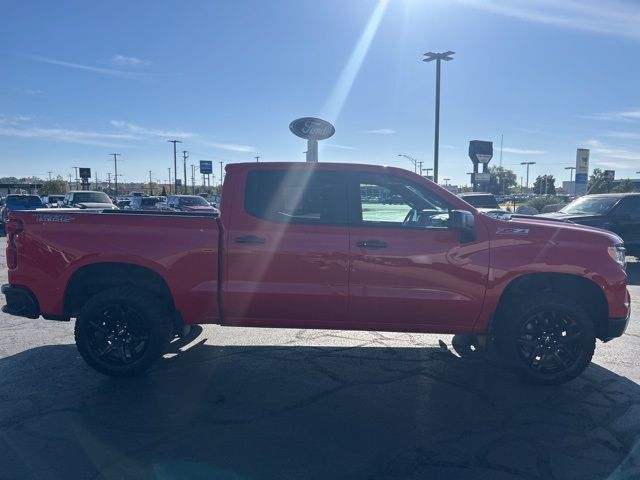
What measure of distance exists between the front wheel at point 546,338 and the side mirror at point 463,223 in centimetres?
82

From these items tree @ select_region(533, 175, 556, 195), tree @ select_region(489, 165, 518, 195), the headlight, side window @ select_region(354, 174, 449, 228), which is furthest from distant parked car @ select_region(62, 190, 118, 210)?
tree @ select_region(489, 165, 518, 195)

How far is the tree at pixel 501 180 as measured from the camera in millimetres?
109938

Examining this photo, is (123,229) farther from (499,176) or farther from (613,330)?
(499,176)

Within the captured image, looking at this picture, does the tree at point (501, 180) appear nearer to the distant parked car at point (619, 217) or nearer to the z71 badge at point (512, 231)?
the distant parked car at point (619, 217)

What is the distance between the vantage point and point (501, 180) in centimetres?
11325

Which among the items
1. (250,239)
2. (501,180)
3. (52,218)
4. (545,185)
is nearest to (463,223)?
(250,239)

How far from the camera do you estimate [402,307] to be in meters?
4.70

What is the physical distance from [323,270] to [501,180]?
4588 inches

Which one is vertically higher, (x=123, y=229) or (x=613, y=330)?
(x=123, y=229)

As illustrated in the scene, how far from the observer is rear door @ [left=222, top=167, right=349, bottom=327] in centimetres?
466

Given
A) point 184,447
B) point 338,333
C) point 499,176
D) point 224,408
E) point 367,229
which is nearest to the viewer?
point 184,447

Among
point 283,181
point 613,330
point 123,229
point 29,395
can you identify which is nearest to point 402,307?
point 283,181

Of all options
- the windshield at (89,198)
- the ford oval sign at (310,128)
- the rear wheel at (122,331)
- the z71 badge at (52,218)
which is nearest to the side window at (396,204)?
the rear wheel at (122,331)

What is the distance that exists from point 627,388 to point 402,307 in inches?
88.0
